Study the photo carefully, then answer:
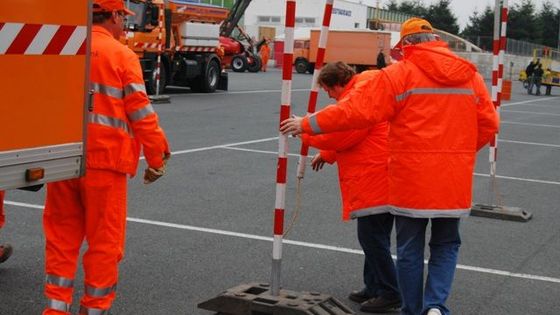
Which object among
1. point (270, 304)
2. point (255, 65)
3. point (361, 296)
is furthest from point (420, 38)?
point (255, 65)

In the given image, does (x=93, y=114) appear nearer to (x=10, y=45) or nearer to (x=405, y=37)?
(x=10, y=45)

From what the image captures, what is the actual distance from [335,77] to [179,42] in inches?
802

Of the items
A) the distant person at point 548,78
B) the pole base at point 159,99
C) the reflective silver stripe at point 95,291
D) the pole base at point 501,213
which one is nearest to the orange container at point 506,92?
the distant person at point 548,78

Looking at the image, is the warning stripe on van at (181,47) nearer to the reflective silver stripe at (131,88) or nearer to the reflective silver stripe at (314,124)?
the reflective silver stripe at (314,124)

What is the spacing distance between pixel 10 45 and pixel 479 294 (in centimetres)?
395

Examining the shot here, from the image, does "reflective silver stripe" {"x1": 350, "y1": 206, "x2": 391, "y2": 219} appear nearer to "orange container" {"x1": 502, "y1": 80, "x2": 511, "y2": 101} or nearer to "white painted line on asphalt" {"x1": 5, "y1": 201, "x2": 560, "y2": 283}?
"white painted line on asphalt" {"x1": 5, "y1": 201, "x2": 560, "y2": 283}

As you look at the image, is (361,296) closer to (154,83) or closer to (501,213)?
(501,213)

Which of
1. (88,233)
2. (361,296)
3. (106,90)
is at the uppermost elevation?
(106,90)

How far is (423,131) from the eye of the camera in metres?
4.87

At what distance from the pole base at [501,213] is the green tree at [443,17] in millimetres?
83351

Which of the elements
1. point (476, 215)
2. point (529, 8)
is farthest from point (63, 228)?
point (529, 8)

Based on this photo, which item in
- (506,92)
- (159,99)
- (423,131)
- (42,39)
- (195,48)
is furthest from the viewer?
(506,92)

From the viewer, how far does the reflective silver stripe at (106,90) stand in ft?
15.1

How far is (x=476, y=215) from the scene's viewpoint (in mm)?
9453
